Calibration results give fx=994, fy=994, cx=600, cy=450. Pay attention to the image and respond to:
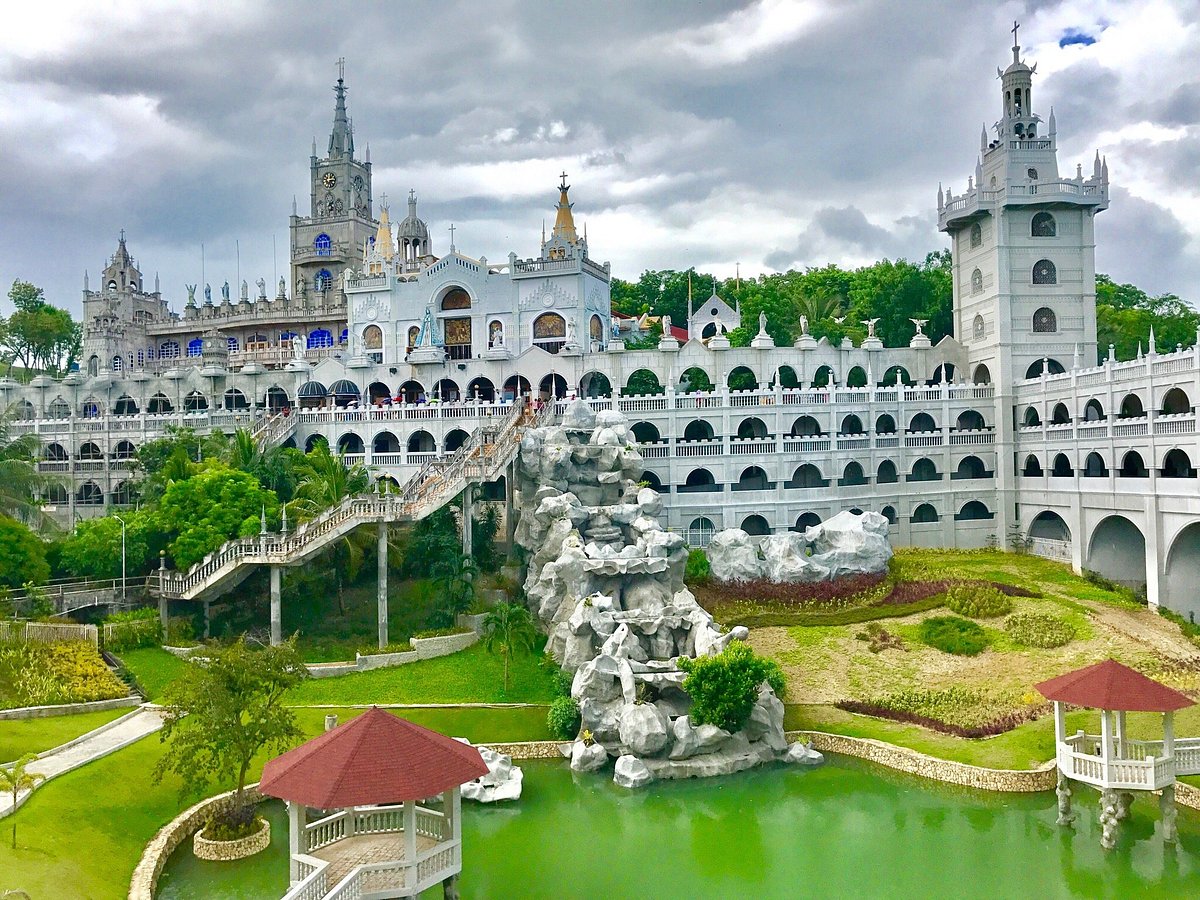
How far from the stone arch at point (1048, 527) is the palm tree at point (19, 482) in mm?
39785

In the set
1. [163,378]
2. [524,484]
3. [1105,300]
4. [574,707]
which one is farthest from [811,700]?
[1105,300]

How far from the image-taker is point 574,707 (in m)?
26.0

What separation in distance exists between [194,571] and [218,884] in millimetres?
14904

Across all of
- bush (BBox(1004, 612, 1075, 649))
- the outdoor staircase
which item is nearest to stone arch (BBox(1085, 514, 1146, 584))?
bush (BBox(1004, 612, 1075, 649))

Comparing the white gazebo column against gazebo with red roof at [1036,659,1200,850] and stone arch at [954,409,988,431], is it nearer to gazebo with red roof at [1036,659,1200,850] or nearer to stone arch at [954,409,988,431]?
gazebo with red roof at [1036,659,1200,850]

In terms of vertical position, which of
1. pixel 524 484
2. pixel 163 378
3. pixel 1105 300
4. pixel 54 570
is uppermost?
pixel 1105 300

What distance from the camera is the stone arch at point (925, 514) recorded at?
43.6 metres

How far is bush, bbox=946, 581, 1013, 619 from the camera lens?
3216cm

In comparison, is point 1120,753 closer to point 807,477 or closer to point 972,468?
point 807,477

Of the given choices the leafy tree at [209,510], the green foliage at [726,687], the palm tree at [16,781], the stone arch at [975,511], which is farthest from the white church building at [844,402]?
the palm tree at [16,781]

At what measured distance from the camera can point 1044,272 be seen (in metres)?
44.3

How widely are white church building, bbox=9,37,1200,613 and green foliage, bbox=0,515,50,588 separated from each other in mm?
12686

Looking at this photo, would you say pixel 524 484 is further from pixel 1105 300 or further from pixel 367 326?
pixel 1105 300

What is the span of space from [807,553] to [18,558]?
26.1 m
